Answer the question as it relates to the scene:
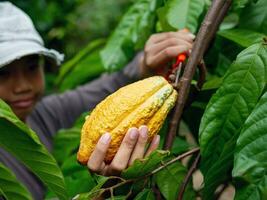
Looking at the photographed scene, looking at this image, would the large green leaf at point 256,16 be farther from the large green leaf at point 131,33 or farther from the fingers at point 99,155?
→ the fingers at point 99,155

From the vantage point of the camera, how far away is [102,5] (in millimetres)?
6023

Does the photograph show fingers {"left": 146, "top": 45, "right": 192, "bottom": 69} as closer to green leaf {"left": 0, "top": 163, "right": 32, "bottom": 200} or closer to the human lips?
green leaf {"left": 0, "top": 163, "right": 32, "bottom": 200}

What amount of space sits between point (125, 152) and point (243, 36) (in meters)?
0.35

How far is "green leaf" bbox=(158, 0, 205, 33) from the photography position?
3.40 feet

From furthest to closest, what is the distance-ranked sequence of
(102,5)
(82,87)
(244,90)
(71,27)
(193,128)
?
1. (102,5)
2. (71,27)
3. (82,87)
4. (193,128)
5. (244,90)

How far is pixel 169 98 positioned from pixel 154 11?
41cm

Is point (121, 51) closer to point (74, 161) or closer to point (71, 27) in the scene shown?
point (74, 161)

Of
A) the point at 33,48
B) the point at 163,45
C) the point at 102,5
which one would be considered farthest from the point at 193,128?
the point at 102,5

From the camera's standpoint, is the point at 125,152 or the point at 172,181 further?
the point at 172,181

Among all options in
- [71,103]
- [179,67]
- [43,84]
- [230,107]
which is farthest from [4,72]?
[230,107]

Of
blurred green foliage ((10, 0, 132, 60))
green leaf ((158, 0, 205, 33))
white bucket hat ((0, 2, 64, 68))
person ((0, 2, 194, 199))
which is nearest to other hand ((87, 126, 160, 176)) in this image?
person ((0, 2, 194, 199))

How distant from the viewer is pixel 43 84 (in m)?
1.72

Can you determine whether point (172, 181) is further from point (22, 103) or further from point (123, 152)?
point (22, 103)

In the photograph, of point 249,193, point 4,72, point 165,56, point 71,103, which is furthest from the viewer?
point 71,103
